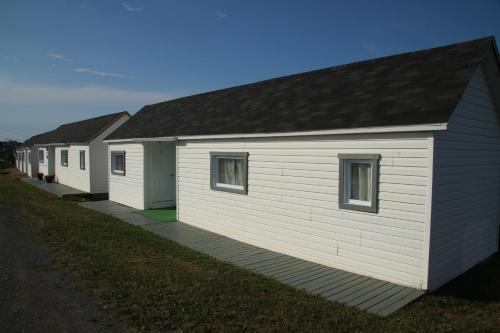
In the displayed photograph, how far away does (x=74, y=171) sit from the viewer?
74.8 feet

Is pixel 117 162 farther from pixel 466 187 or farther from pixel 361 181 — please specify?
pixel 466 187

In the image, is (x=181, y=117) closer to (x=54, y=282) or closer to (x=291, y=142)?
(x=291, y=142)

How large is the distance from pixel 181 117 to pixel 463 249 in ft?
34.4

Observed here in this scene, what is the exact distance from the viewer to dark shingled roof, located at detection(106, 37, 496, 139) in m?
6.53

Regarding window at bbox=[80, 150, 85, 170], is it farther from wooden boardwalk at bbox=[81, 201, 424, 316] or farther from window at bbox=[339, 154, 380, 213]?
window at bbox=[339, 154, 380, 213]

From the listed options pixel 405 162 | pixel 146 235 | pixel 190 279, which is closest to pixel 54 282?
pixel 190 279

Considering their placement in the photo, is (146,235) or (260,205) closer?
(260,205)

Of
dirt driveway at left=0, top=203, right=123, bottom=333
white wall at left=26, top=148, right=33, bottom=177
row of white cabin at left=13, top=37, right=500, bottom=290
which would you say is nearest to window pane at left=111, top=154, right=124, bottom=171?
row of white cabin at left=13, top=37, right=500, bottom=290

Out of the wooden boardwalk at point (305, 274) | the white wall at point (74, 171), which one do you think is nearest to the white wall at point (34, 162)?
the white wall at point (74, 171)

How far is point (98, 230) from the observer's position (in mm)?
10820

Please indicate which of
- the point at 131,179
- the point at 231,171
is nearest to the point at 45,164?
the point at 131,179

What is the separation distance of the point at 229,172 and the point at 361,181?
4421 millimetres

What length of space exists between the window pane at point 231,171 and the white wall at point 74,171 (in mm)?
12201

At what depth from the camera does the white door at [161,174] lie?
→ 14.7 meters
